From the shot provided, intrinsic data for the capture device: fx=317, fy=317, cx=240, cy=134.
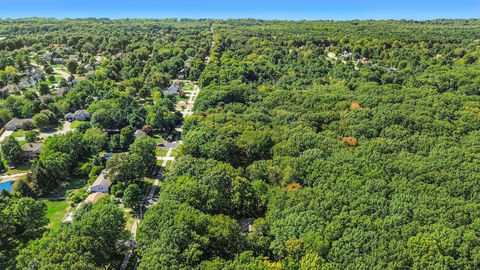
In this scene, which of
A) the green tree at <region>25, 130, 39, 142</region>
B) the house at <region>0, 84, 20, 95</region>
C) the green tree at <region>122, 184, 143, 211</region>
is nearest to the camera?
the green tree at <region>122, 184, 143, 211</region>

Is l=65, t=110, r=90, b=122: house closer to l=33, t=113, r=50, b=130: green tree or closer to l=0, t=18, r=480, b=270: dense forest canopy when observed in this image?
l=0, t=18, r=480, b=270: dense forest canopy

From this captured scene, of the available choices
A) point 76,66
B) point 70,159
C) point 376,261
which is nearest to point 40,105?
point 70,159

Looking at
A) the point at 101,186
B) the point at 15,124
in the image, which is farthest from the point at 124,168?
the point at 15,124

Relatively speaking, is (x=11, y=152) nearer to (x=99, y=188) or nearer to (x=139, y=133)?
(x=99, y=188)

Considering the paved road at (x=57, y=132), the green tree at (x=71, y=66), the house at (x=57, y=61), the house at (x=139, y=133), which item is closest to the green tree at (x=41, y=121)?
the paved road at (x=57, y=132)

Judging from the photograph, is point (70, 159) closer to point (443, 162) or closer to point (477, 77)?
point (443, 162)

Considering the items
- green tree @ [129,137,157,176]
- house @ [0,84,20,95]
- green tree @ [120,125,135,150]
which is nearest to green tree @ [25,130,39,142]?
green tree @ [120,125,135,150]

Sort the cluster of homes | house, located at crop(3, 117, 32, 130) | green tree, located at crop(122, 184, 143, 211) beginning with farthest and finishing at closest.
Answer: house, located at crop(3, 117, 32, 130)
the cluster of homes
green tree, located at crop(122, 184, 143, 211)
